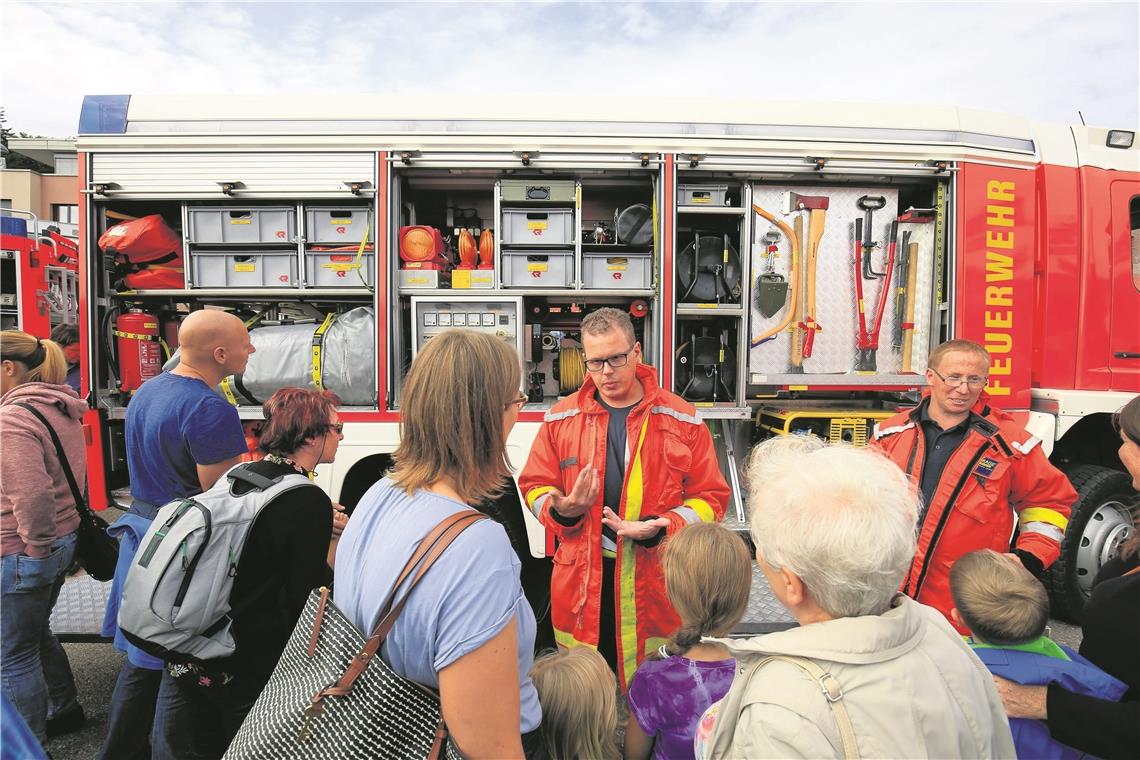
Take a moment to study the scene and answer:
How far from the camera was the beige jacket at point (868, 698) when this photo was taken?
93 centimetres

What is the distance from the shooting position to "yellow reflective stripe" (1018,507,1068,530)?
2332 millimetres

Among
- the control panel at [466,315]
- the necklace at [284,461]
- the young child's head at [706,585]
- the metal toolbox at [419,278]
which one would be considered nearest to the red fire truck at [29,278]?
the metal toolbox at [419,278]

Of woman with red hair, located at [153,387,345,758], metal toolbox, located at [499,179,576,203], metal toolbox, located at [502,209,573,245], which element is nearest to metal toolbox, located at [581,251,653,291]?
metal toolbox, located at [502,209,573,245]

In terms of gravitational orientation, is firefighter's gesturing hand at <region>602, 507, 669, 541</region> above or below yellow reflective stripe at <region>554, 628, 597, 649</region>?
above

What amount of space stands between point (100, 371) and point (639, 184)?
13.1ft

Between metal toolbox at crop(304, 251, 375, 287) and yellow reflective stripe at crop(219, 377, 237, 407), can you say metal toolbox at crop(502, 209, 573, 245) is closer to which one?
metal toolbox at crop(304, 251, 375, 287)

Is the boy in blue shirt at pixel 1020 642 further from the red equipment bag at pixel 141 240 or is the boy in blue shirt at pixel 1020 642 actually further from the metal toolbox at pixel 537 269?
the red equipment bag at pixel 141 240

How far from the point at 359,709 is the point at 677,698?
3.04 ft

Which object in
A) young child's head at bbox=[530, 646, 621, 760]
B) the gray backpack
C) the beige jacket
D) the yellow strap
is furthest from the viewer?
the yellow strap

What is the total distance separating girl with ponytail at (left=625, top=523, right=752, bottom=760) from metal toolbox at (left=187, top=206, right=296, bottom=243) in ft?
12.2

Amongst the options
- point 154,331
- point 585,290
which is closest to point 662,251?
point 585,290

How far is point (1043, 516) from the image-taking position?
2.35 m

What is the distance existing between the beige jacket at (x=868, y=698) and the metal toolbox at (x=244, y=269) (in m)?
4.11

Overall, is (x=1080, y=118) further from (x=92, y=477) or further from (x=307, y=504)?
(x=92, y=477)
